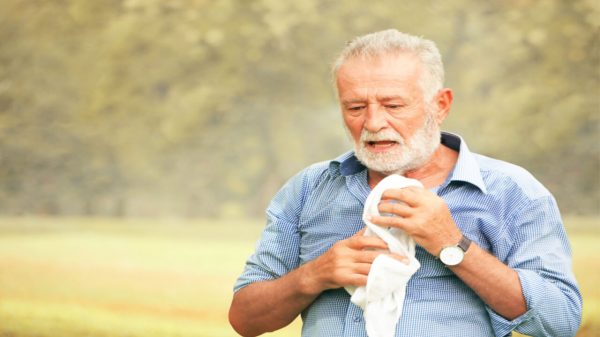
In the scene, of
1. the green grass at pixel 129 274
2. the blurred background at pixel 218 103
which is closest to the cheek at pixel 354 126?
the green grass at pixel 129 274

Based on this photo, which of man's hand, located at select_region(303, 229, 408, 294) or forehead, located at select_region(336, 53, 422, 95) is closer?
man's hand, located at select_region(303, 229, 408, 294)

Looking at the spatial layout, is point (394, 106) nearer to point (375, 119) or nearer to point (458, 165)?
point (375, 119)

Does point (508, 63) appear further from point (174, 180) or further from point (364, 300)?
point (364, 300)

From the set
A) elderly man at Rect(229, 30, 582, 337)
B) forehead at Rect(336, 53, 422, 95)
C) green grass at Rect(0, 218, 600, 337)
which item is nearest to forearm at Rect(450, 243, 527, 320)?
elderly man at Rect(229, 30, 582, 337)

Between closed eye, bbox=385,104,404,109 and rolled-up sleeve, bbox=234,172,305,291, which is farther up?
closed eye, bbox=385,104,404,109

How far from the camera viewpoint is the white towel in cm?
177

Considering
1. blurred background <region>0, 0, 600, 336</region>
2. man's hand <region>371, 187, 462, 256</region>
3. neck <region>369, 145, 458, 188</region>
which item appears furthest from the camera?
blurred background <region>0, 0, 600, 336</region>

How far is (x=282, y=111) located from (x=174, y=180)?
65 centimetres

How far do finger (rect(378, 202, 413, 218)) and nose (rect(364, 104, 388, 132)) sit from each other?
0.60 ft

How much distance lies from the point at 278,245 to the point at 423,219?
1.45ft

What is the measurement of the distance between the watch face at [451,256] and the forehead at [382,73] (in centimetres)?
35

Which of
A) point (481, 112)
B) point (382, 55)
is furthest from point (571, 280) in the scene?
point (481, 112)

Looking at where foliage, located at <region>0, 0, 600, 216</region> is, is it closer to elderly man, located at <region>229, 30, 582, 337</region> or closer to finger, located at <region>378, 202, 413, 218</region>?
elderly man, located at <region>229, 30, 582, 337</region>

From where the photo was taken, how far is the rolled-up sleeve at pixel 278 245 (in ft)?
6.75
